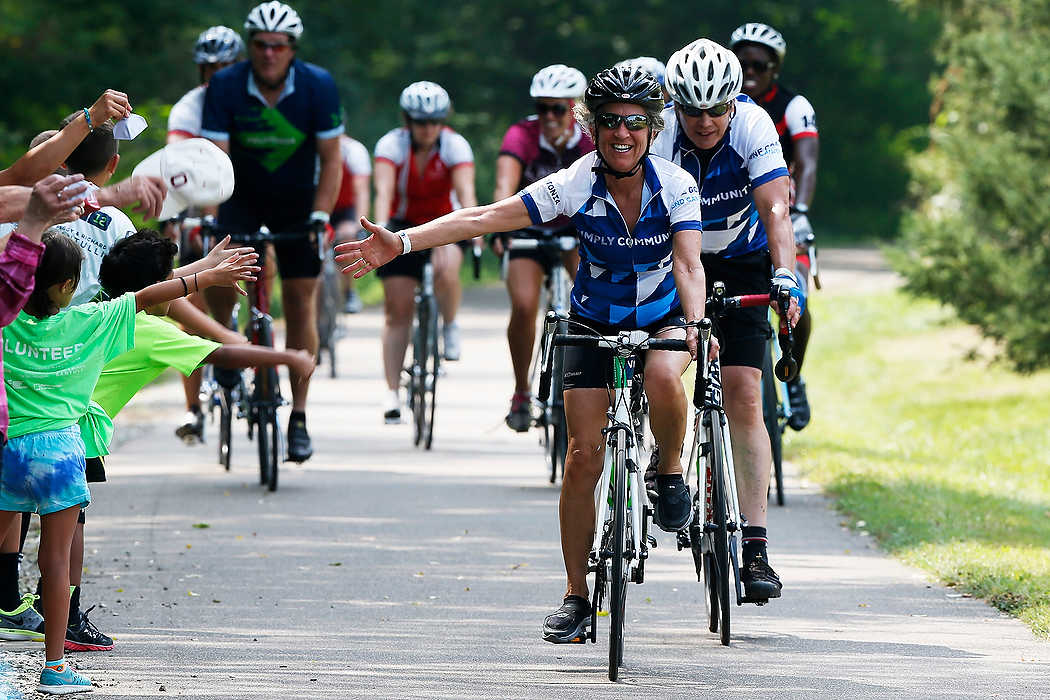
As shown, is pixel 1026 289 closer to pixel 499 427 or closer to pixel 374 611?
pixel 499 427

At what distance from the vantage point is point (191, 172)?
7980 millimetres

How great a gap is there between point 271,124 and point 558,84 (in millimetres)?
1685

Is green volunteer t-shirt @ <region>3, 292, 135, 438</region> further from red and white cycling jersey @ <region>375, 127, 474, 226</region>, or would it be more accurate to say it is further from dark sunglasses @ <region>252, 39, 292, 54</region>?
red and white cycling jersey @ <region>375, 127, 474, 226</region>

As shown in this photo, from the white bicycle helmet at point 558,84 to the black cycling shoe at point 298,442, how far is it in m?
2.31

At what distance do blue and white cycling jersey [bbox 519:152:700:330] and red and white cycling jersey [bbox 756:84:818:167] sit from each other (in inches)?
148

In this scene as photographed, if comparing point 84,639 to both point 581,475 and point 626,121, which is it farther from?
point 626,121

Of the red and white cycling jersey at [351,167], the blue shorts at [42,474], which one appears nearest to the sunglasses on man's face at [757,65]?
the blue shorts at [42,474]

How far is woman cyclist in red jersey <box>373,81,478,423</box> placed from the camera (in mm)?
12117

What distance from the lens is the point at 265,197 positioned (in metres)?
10.7

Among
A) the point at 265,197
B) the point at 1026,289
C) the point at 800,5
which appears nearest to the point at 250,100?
the point at 265,197

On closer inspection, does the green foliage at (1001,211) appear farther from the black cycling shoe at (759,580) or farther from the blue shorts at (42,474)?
the blue shorts at (42,474)

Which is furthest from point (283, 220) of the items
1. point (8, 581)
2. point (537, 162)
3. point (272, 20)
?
point (8, 581)

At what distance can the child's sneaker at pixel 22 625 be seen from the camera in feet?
22.0

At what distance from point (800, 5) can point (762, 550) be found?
53188mm
